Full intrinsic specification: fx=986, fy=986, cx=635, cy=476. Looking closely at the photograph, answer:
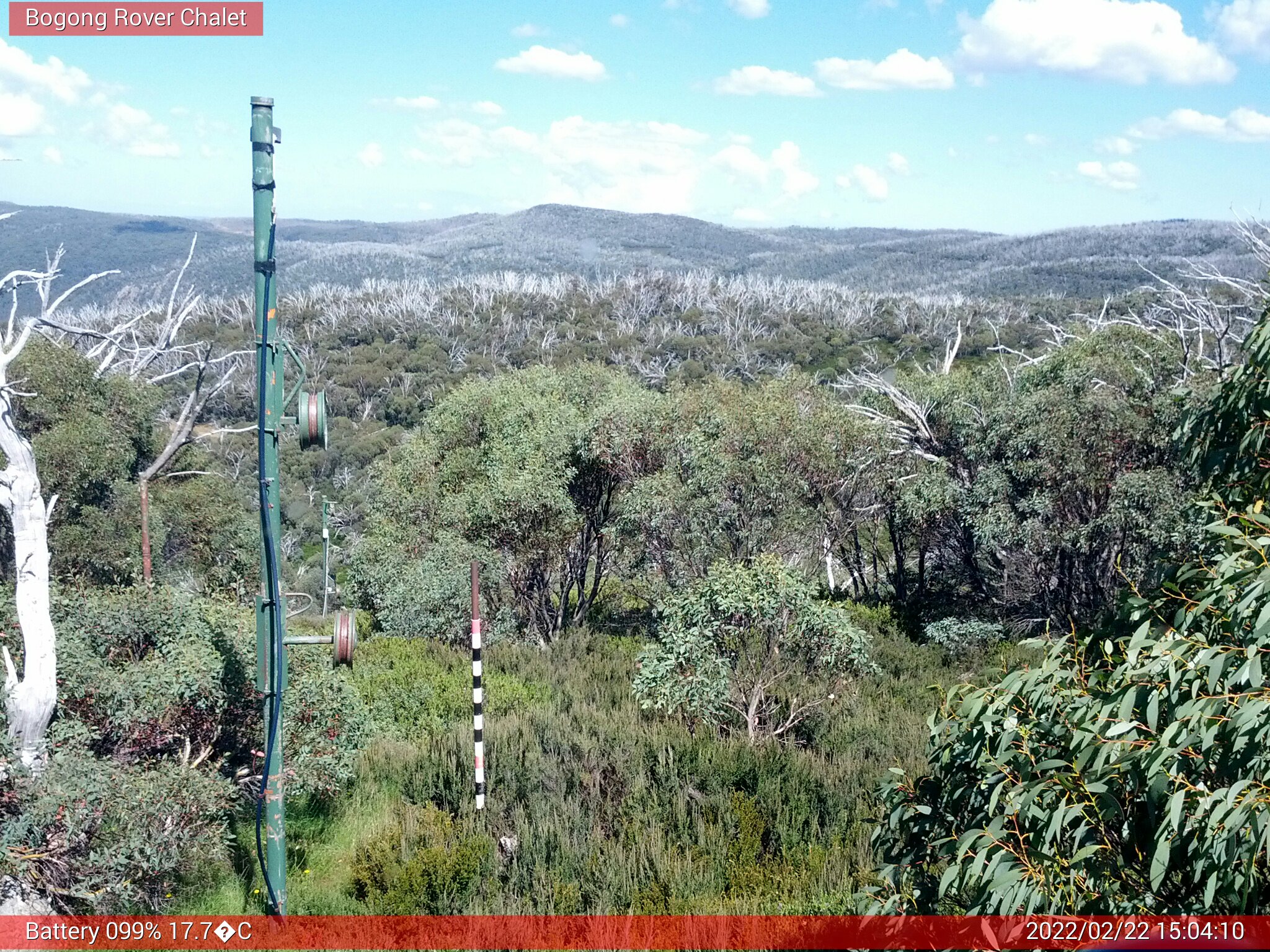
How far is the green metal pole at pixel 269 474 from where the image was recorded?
527 cm

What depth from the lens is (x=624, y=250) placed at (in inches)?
5945

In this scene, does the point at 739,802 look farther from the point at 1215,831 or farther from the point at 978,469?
the point at 978,469

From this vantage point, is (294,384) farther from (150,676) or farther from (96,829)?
(96,829)

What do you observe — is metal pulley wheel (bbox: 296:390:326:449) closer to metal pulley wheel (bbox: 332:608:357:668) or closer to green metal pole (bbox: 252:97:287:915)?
green metal pole (bbox: 252:97:287:915)

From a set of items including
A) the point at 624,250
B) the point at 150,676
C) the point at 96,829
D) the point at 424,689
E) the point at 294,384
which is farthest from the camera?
the point at 624,250

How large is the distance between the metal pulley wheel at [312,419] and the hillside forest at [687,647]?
262 millimetres

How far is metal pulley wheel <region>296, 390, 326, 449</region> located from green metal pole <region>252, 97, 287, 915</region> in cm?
12

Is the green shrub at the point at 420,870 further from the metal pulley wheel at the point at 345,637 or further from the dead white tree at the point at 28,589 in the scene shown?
the dead white tree at the point at 28,589

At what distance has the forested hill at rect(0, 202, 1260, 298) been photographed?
91.7m

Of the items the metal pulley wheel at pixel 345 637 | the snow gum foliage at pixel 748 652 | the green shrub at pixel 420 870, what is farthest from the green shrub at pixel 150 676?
the snow gum foliage at pixel 748 652

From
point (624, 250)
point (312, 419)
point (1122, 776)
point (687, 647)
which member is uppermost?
point (624, 250)

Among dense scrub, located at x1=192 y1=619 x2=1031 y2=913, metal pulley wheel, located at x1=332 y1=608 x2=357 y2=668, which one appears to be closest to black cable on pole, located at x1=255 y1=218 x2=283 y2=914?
metal pulley wheel, located at x1=332 y1=608 x2=357 y2=668

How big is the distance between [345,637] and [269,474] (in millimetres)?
1011

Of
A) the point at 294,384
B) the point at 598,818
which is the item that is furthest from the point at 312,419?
the point at 598,818
